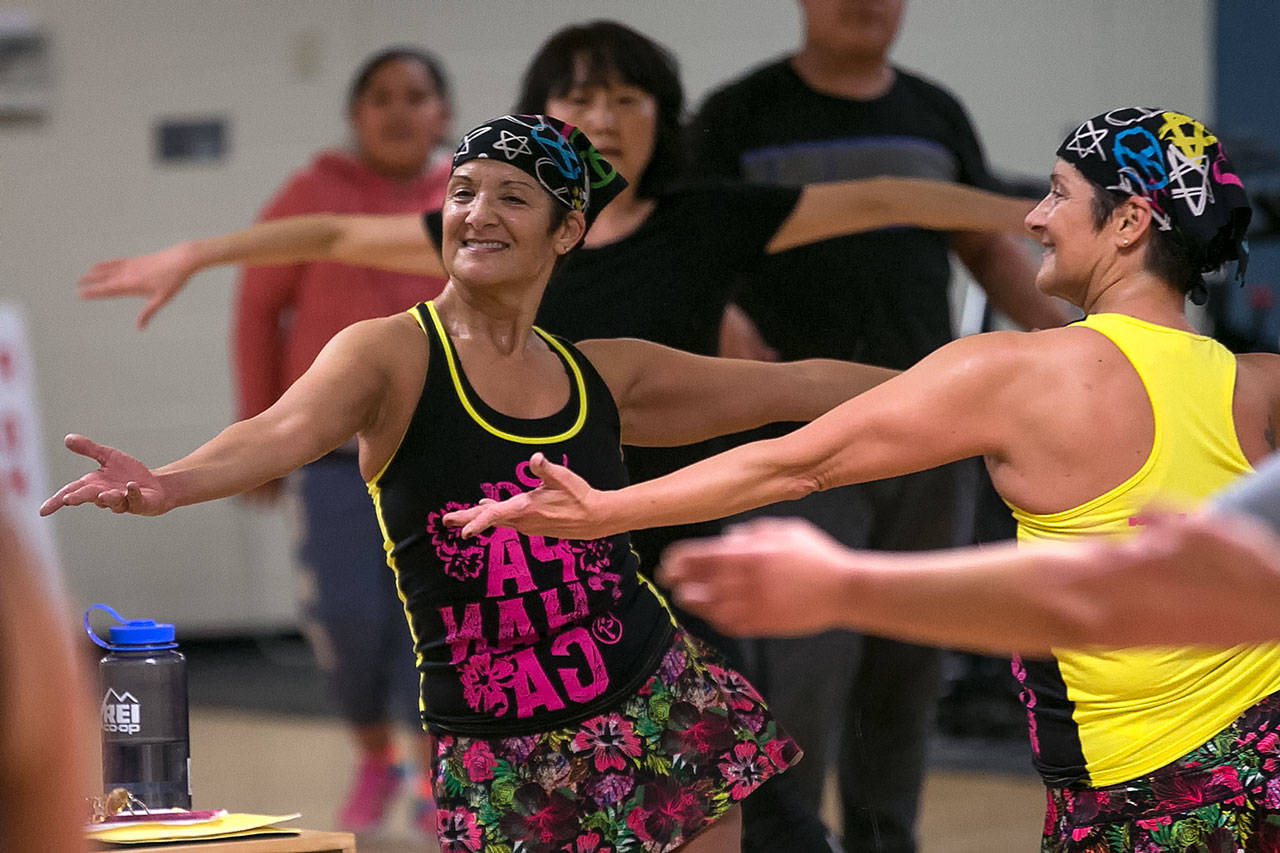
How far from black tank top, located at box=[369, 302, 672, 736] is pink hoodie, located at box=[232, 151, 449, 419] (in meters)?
1.89

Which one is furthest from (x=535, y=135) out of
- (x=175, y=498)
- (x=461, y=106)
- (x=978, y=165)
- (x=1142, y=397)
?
(x=461, y=106)

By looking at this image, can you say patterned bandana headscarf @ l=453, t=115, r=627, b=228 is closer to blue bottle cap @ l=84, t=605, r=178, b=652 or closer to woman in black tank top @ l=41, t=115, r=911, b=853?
woman in black tank top @ l=41, t=115, r=911, b=853

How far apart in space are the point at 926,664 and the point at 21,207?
533 cm

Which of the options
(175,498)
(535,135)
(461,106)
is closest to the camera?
(175,498)

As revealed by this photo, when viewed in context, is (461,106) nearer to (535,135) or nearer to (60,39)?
(60,39)

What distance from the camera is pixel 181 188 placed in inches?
291

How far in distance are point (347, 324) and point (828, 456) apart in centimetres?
243

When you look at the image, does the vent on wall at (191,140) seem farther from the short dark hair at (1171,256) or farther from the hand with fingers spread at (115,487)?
the short dark hair at (1171,256)

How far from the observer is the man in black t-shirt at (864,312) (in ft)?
10.8

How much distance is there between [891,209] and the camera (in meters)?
3.19

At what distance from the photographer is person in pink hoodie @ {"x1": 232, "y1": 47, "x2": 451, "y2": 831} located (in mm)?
4156

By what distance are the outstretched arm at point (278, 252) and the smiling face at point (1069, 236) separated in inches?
47.7

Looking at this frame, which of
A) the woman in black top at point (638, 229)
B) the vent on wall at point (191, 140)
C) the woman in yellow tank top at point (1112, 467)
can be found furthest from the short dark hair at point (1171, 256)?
the vent on wall at point (191, 140)

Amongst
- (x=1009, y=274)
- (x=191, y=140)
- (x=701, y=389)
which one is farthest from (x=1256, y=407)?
(x=191, y=140)
